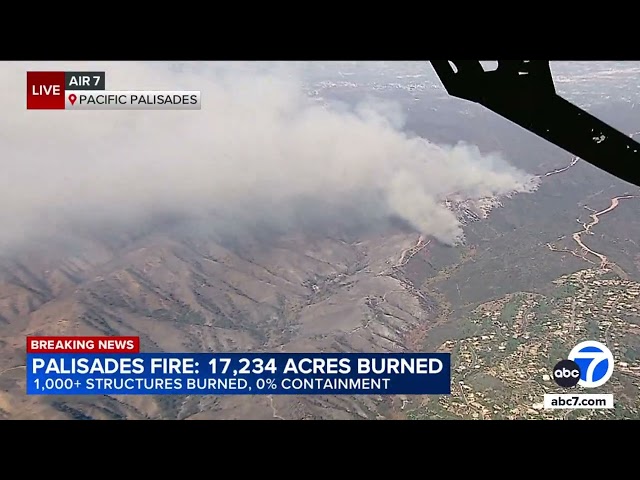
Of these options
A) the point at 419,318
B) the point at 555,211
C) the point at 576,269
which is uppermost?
the point at 555,211

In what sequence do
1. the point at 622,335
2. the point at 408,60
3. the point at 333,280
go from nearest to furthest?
the point at 408,60 < the point at 622,335 < the point at 333,280

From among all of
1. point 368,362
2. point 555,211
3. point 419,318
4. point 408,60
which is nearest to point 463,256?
point 419,318

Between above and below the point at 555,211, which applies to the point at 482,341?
below

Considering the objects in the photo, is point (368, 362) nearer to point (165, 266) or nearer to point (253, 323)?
point (253, 323)

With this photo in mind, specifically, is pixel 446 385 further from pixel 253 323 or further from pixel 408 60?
pixel 408 60

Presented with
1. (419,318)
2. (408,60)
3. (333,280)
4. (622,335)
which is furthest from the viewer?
(333,280)

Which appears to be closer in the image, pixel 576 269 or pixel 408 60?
pixel 408 60
